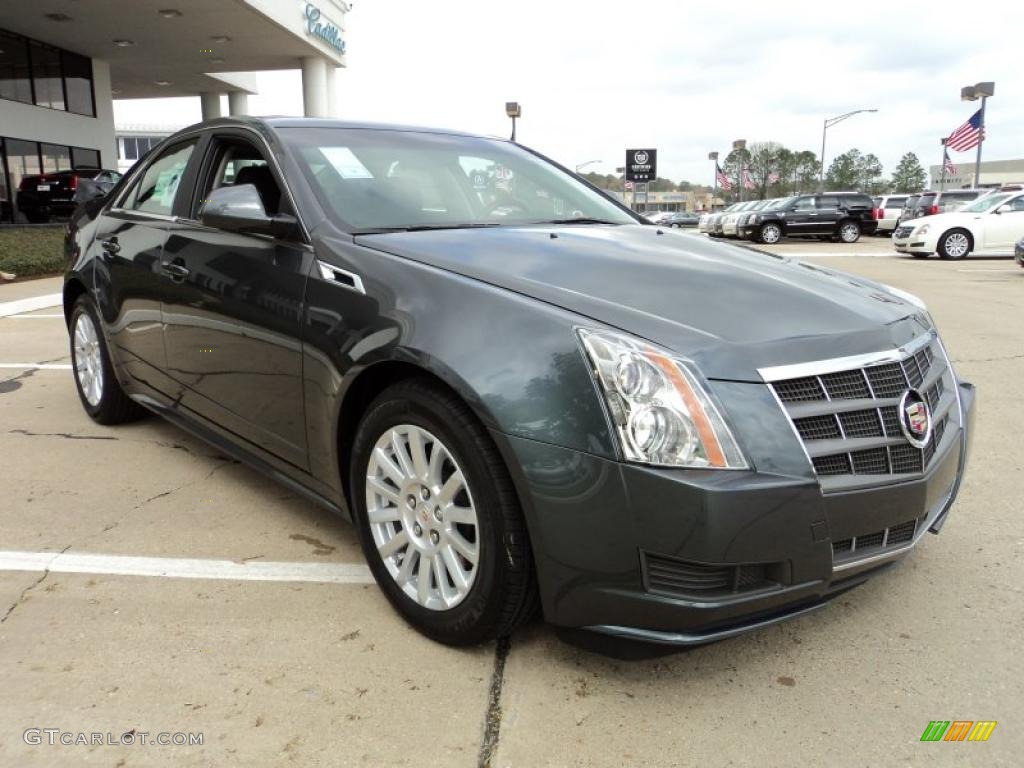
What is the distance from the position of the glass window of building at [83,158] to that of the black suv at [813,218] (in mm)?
22058

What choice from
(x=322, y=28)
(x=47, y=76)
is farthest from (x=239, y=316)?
(x=47, y=76)

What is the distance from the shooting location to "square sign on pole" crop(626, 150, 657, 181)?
31.4 m

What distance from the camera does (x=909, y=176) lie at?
283ft

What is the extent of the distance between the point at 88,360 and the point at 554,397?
3.74m

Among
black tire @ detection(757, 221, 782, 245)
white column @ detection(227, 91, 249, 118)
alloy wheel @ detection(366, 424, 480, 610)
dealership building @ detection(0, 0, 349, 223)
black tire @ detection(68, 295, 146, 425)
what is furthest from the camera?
white column @ detection(227, 91, 249, 118)

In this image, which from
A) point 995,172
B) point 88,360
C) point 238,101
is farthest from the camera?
point 995,172

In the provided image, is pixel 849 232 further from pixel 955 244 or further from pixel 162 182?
pixel 162 182

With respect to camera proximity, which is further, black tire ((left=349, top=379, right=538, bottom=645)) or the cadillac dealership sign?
the cadillac dealership sign

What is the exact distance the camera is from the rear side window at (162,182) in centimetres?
377

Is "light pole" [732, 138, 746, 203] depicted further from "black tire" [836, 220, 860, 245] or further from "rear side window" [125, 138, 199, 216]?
"rear side window" [125, 138, 199, 216]

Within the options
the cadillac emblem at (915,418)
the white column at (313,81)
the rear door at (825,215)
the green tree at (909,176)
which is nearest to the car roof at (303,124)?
the cadillac emblem at (915,418)

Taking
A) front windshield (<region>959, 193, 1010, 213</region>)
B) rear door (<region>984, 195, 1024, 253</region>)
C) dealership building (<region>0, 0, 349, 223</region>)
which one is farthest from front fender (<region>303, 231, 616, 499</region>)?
dealership building (<region>0, 0, 349, 223</region>)

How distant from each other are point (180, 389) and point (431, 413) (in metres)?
1.87

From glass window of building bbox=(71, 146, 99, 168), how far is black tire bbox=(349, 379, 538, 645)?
28.0 m
